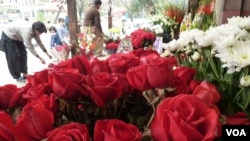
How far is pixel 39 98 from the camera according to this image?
1.29ft

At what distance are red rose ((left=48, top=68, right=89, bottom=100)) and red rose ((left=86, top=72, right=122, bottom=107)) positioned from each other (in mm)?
15

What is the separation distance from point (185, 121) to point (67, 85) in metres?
0.17

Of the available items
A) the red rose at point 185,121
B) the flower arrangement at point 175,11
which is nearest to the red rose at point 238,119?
the red rose at point 185,121

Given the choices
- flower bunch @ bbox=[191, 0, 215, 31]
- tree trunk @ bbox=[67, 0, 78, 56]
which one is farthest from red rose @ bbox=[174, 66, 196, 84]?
tree trunk @ bbox=[67, 0, 78, 56]

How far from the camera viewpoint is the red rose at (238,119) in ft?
Answer: 1.32

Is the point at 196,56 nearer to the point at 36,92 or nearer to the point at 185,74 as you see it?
the point at 185,74

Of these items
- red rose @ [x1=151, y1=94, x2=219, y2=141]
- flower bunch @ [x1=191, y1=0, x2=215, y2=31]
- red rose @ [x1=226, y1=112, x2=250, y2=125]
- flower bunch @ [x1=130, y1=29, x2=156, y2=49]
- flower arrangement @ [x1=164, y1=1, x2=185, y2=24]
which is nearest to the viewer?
red rose @ [x1=151, y1=94, x2=219, y2=141]

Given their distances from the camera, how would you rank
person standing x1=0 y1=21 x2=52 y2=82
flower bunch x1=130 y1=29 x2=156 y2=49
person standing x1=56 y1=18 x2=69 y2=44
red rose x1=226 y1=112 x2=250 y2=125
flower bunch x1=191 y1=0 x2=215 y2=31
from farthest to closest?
person standing x1=56 y1=18 x2=69 y2=44 → person standing x1=0 y1=21 x2=52 y2=82 → flower bunch x1=191 y1=0 x2=215 y2=31 → flower bunch x1=130 y1=29 x2=156 y2=49 → red rose x1=226 y1=112 x2=250 y2=125

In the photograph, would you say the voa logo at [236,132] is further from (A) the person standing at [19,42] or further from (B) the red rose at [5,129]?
(A) the person standing at [19,42]

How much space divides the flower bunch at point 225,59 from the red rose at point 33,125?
30 cm

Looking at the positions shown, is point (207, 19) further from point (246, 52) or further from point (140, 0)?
point (140, 0)

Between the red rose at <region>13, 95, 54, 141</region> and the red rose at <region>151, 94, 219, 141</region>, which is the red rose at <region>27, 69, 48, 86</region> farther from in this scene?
the red rose at <region>151, 94, 219, 141</region>

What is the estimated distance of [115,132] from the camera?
1.04 ft

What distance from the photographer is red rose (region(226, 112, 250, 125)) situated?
15.9 inches
